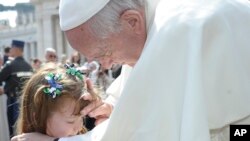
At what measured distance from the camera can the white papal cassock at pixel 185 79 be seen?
1.15m

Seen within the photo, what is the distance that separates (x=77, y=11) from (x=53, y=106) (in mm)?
492

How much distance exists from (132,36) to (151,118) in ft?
0.89

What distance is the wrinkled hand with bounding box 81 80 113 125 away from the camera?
170 cm

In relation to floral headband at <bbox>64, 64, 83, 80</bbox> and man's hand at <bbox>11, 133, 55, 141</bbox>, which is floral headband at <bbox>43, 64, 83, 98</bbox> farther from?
man's hand at <bbox>11, 133, 55, 141</bbox>

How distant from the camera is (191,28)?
119 cm

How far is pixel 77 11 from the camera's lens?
1355mm

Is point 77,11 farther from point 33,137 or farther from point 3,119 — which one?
point 3,119

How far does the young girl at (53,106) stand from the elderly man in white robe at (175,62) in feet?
1.32

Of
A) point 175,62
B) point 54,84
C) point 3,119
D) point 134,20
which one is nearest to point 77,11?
point 134,20

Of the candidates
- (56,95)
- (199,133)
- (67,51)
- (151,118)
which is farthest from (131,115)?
(67,51)

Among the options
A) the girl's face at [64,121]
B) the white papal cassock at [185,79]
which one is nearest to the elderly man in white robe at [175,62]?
the white papal cassock at [185,79]

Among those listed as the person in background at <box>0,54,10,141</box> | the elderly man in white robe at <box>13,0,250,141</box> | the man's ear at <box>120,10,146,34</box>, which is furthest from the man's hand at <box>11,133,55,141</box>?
the person in background at <box>0,54,10,141</box>

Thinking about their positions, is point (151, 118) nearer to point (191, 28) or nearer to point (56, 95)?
point (191, 28)

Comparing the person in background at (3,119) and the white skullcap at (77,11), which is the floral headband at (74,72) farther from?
the person in background at (3,119)
